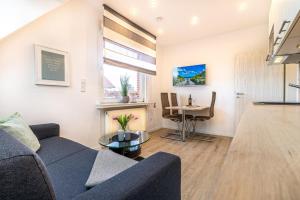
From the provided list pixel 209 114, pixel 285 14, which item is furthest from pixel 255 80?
pixel 285 14

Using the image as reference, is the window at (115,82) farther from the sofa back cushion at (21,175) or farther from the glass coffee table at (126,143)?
the sofa back cushion at (21,175)

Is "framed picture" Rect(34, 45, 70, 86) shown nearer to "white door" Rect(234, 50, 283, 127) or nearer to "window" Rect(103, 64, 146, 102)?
"window" Rect(103, 64, 146, 102)

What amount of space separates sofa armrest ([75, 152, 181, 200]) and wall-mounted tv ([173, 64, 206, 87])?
3.35 meters

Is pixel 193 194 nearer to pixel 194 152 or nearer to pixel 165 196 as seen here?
pixel 165 196

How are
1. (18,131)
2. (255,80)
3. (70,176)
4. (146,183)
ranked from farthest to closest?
1. (255,80)
2. (18,131)
3. (70,176)
4. (146,183)

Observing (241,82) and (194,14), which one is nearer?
(194,14)

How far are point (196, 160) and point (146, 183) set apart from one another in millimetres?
1966

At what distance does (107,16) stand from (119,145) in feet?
7.34

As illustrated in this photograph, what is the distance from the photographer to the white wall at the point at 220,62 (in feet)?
11.7

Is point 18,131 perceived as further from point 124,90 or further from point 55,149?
point 124,90

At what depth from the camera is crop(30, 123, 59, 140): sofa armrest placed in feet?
5.96

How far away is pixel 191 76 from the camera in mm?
4184

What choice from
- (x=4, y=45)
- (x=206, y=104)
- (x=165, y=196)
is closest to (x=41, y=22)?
(x=4, y=45)

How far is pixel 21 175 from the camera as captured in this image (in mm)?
475
